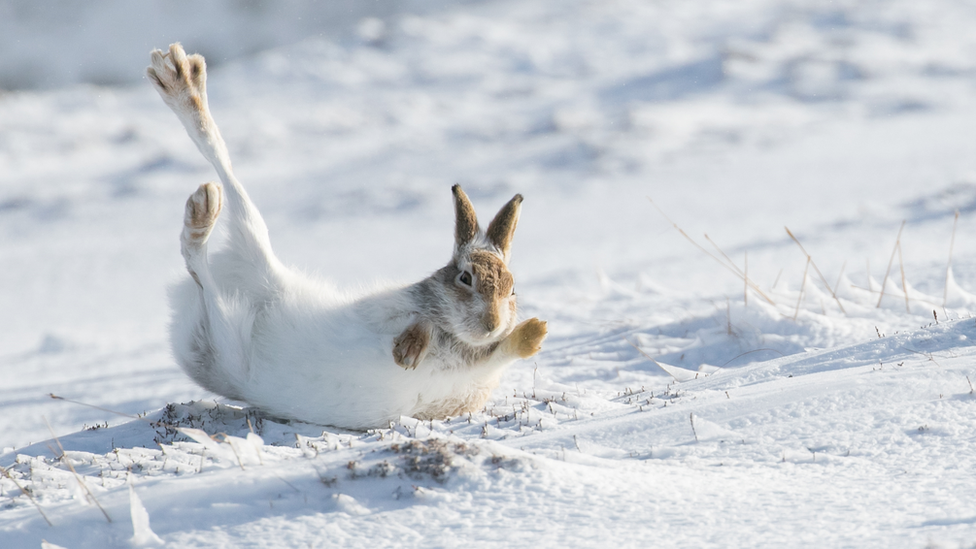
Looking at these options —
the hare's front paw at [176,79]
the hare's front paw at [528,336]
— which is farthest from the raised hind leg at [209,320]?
the hare's front paw at [528,336]

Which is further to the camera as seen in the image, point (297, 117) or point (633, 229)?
point (297, 117)

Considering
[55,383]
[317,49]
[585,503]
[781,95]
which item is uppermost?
[317,49]

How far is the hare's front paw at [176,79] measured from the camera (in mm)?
4133

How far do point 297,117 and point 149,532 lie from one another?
52.9 feet

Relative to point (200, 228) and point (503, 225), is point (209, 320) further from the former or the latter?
point (503, 225)

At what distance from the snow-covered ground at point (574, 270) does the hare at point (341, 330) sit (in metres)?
0.17

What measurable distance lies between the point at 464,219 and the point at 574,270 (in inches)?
216

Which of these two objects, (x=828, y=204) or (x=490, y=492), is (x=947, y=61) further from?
(x=490, y=492)

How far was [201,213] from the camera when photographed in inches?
147

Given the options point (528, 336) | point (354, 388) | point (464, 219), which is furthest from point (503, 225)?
point (354, 388)

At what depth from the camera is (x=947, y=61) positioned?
1659 cm

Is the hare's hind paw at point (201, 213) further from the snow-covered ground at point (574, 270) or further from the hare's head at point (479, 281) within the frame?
the hare's head at point (479, 281)

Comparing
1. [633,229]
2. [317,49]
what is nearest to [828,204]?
[633,229]

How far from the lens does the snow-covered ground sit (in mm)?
2467
